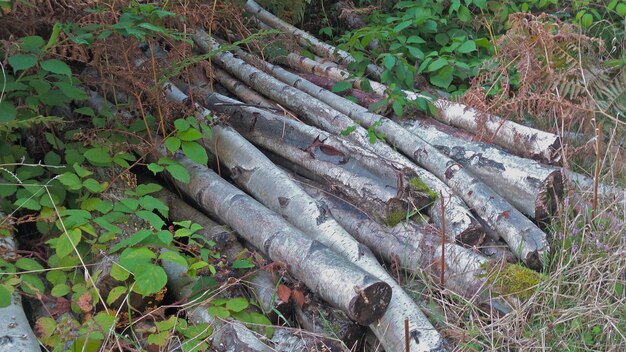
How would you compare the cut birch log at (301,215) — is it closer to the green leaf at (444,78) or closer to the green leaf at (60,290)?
the green leaf at (60,290)

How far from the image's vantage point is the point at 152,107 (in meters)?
3.98

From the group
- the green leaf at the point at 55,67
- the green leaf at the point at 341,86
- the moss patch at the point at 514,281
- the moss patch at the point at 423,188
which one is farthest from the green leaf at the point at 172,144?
the moss patch at the point at 514,281

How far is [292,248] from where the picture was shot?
3.20m

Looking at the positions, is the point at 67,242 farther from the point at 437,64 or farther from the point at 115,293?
the point at 437,64

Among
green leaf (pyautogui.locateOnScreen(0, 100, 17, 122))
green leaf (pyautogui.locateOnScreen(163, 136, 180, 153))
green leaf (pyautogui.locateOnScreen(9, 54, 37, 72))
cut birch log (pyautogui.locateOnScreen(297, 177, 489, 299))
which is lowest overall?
cut birch log (pyautogui.locateOnScreen(297, 177, 489, 299))

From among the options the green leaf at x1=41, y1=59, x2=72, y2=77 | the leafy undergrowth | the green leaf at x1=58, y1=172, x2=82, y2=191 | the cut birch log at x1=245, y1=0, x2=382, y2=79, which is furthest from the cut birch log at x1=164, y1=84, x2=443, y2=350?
the cut birch log at x1=245, y1=0, x2=382, y2=79

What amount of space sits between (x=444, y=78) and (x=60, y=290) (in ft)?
10.7

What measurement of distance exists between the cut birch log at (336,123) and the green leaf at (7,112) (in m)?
1.65

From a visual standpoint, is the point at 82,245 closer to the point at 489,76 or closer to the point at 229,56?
the point at 229,56

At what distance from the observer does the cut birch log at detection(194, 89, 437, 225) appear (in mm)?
3662

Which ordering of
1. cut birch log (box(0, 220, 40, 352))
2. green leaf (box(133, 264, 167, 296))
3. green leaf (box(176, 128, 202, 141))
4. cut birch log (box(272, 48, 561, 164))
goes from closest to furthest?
1. cut birch log (box(0, 220, 40, 352))
2. green leaf (box(133, 264, 167, 296))
3. green leaf (box(176, 128, 202, 141))
4. cut birch log (box(272, 48, 561, 164))

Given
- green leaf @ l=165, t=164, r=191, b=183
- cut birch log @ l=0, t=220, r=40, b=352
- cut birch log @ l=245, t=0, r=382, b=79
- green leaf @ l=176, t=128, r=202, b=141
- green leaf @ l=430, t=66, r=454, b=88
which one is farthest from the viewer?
cut birch log @ l=245, t=0, r=382, b=79

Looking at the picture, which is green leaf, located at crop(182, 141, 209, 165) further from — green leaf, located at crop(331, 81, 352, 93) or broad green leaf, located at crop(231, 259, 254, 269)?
green leaf, located at crop(331, 81, 352, 93)

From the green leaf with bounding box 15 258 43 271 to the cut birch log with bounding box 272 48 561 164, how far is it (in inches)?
107
